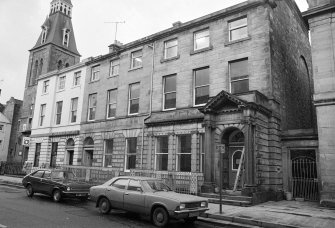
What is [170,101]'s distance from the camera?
21094 millimetres

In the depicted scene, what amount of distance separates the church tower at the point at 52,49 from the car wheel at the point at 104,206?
3732cm

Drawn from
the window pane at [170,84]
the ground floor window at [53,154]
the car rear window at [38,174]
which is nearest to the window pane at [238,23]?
the window pane at [170,84]

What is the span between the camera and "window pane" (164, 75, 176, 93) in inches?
837

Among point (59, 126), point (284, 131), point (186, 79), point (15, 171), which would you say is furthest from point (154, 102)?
point (15, 171)

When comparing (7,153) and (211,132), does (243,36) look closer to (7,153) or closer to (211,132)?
(211,132)

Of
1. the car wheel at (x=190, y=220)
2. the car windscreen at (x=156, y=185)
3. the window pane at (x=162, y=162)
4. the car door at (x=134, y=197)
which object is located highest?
the window pane at (x=162, y=162)

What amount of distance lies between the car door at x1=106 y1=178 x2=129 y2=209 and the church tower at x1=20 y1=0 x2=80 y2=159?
37633 millimetres

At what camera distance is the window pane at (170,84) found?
69.7 ft

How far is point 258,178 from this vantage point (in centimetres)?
1492

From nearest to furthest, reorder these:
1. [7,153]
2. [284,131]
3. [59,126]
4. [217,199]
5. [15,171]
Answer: [217,199] < [284,131] < [59,126] < [15,171] < [7,153]

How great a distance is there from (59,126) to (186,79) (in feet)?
52.3

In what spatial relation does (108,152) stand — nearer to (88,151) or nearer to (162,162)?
(88,151)

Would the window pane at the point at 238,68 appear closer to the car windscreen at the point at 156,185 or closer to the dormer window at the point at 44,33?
the car windscreen at the point at 156,185

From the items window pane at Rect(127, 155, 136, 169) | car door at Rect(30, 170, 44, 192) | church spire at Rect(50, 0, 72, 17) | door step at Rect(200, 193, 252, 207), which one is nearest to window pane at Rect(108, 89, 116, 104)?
window pane at Rect(127, 155, 136, 169)
